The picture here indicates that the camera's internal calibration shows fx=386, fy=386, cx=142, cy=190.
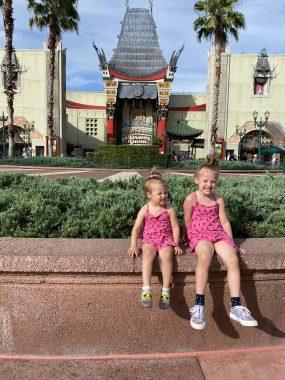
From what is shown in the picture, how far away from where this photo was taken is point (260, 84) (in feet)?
141

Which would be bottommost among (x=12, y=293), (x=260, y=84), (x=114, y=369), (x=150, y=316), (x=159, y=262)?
(x=114, y=369)

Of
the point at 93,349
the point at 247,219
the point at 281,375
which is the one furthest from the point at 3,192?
the point at 281,375

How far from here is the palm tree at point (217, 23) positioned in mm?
26859

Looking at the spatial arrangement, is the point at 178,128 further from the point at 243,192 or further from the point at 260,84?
the point at 243,192

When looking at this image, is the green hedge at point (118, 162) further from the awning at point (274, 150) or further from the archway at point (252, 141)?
the archway at point (252, 141)

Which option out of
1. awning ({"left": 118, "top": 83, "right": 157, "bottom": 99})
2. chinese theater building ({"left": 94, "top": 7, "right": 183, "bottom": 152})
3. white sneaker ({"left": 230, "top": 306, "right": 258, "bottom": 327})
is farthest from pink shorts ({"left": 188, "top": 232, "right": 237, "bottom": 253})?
awning ({"left": 118, "top": 83, "right": 157, "bottom": 99})

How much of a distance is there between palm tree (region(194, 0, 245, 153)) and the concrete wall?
24202mm

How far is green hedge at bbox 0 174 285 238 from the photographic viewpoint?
346 cm

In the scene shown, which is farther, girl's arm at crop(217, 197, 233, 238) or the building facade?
the building facade

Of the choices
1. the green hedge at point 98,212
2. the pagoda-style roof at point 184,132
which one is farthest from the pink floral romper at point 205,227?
the pagoda-style roof at point 184,132

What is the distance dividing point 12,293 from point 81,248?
60 centimetres

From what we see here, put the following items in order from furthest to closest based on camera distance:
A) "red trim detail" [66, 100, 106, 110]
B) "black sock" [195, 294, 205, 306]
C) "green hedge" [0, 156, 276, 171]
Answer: "red trim detail" [66, 100, 106, 110], "green hedge" [0, 156, 276, 171], "black sock" [195, 294, 205, 306]

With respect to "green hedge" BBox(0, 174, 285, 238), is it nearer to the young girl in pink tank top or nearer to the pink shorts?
the young girl in pink tank top

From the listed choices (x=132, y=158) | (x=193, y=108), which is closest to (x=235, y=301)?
(x=132, y=158)
